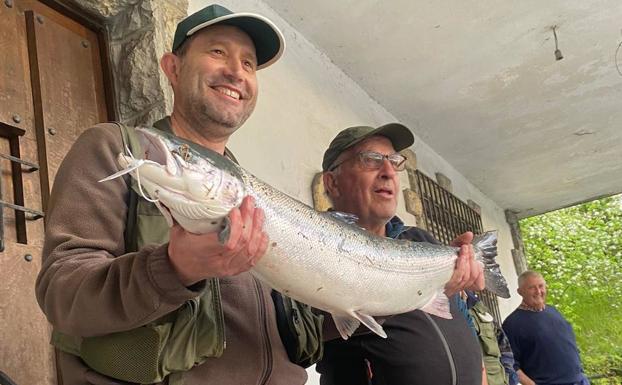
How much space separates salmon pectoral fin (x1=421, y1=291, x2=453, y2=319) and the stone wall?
150 cm

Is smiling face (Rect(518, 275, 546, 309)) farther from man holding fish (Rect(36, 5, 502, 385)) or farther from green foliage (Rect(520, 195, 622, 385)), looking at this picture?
green foliage (Rect(520, 195, 622, 385))

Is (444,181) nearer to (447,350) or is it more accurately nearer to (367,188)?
(367,188)

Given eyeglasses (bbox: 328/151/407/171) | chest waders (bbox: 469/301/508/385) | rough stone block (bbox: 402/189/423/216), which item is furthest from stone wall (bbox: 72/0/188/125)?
rough stone block (bbox: 402/189/423/216)

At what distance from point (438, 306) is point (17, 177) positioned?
5.49 feet

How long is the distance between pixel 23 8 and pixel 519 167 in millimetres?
8175

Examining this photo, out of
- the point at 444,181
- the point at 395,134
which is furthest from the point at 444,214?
the point at 395,134

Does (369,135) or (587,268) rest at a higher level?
(587,268)

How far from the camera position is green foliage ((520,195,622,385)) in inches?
536

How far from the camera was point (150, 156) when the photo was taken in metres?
1.38

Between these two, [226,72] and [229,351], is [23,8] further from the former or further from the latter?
[229,351]

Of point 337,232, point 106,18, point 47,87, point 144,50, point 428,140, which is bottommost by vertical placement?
point 337,232

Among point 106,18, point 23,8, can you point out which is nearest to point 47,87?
point 23,8

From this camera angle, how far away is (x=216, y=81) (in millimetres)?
2096

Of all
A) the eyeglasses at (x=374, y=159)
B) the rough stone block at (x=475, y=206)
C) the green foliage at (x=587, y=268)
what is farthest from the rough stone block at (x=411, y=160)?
the green foliage at (x=587, y=268)
